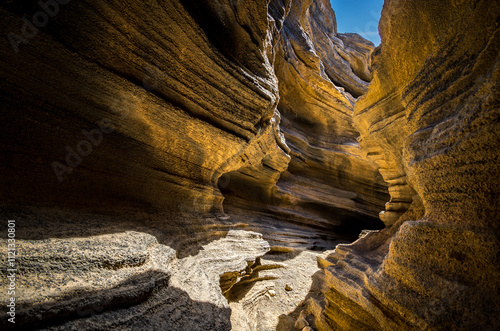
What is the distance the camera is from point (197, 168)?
541 centimetres

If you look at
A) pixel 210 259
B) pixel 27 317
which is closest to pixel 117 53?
pixel 27 317

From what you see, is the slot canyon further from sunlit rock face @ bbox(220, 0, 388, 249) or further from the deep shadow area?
sunlit rock face @ bbox(220, 0, 388, 249)

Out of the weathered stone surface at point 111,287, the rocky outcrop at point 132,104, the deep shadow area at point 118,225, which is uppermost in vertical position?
the rocky outcrop at point 132,104

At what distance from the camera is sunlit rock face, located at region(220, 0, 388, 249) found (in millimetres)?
10039

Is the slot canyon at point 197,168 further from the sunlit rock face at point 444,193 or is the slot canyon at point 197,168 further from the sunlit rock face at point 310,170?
→ the sunlit rock face at point 310,170

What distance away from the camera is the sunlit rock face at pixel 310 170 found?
10.0m

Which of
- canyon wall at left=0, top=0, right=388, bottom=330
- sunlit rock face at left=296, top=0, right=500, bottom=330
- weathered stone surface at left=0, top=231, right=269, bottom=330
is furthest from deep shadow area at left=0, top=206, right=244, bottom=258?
sunlit rock face at left=296, top=0, right=500, bottom=330

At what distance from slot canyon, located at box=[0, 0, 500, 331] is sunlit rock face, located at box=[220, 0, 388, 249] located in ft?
13.0

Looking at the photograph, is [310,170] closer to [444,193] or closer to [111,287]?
[444,193]

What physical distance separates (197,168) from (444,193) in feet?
15.7

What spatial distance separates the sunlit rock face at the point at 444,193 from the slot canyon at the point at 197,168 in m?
0.02

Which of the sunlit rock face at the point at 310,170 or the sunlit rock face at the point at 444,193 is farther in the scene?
the sunlit rock face at the point at 310,170

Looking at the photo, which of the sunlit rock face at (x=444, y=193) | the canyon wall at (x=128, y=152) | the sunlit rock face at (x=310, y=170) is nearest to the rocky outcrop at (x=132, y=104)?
the canyon wall at (x=128, y=152)

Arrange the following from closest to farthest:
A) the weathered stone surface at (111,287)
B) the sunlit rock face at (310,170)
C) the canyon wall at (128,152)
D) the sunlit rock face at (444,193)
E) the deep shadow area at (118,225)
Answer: the weathered stone surface at (111,287) < the sunlit rock face at (444,193) < the canyon wall at (128,152) < the deep shadow area at (118,225) < the sunlit rock face at (310,170)
